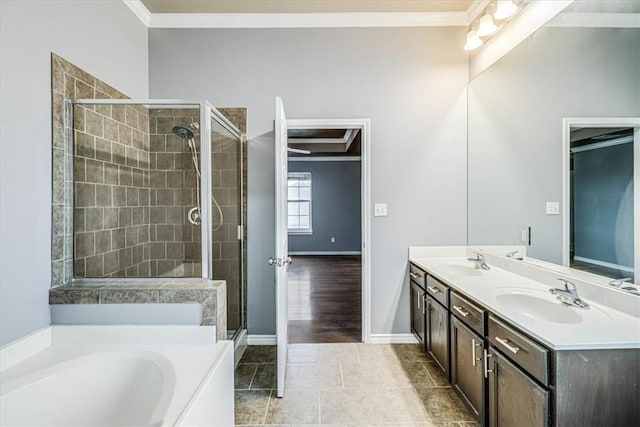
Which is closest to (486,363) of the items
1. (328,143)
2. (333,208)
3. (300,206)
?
(328,143)

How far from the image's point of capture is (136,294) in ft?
5.74

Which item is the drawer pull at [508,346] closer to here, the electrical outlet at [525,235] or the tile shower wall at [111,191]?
the electrical outlet at [525,235]

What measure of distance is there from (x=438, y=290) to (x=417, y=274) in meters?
0.44

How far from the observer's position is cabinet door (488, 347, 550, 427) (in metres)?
1.26

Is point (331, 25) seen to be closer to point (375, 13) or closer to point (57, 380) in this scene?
point (375, 13)

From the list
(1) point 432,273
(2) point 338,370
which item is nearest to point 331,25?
(1) point 432,273

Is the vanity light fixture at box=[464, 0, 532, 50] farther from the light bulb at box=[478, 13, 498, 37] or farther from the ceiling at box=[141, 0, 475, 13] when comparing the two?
the ceiling at box=[141, 0, 475, 13]

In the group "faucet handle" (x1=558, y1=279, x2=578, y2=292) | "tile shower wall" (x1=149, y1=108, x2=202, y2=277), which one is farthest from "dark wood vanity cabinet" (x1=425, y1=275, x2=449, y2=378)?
"tile shower wall" (x1=149, y1=108, x2=202, y2=277)

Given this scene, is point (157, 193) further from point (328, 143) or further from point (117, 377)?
point (328, 143)

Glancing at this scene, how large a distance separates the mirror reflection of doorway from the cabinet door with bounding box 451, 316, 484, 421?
0.73 m

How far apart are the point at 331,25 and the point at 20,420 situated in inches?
130

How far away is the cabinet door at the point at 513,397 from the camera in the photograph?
1.26 metres

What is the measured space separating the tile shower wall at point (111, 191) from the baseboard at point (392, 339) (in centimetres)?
203

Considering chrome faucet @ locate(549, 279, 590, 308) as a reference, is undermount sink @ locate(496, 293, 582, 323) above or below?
below
